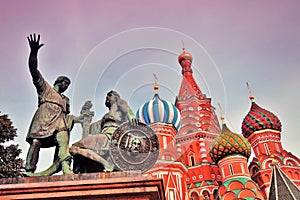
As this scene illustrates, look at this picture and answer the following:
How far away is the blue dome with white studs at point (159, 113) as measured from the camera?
27172 millimetres

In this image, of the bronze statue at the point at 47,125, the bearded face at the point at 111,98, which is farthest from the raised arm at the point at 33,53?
the bearded face at the point at 111,98

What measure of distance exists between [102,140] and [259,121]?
30.1 meters

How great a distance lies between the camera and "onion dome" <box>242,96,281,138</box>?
3147 centimetres

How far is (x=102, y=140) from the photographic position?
429 centimetres

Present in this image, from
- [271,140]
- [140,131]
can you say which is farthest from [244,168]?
[140,131]

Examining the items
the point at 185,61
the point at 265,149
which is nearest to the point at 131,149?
the point at 265,149

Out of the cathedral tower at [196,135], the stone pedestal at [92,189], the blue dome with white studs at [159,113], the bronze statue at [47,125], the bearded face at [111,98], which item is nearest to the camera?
the stone pedestal at [92,189]

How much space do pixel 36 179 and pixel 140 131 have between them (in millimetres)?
1632

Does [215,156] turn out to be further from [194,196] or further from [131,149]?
[131,149]

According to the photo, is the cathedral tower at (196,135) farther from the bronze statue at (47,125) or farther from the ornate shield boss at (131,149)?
the bronze statue at (47,125)

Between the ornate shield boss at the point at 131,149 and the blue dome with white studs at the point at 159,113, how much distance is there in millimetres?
22376

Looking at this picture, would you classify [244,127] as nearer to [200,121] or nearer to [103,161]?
[200,121]

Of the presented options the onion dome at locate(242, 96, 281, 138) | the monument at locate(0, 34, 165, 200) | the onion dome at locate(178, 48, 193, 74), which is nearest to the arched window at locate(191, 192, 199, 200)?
the onion dome at locate(242, 96, 281, 138)

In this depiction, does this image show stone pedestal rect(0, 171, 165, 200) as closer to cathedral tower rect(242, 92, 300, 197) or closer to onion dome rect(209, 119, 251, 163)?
onion dome rect(209, 119, 251, 163)
